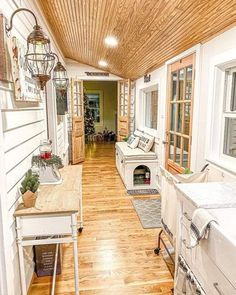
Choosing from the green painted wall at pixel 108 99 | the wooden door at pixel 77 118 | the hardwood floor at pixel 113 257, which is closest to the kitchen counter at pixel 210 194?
the hardwood floor at pixel 113 257

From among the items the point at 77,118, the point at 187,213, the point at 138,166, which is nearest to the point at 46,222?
the point at 187,213

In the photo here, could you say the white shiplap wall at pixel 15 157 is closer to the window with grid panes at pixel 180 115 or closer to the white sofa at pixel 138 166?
the window with grid panes at pixel 180 115

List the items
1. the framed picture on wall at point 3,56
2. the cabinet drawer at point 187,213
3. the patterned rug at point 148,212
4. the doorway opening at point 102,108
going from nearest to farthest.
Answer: the framed picture on wall at point 3,56
the cabinet drawer at point 187,213
the patterned rug at point 148,212
the doorway opening at point 102,108

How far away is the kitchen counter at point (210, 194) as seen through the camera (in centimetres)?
135

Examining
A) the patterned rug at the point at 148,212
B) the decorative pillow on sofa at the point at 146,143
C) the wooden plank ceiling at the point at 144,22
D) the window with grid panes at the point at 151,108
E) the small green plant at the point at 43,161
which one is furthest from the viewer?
the window with grid panes at the point at 151,108

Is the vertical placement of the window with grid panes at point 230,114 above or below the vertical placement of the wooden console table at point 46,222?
above

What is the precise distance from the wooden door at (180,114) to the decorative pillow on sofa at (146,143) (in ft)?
2.55

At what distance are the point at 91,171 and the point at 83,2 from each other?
12.3 feet

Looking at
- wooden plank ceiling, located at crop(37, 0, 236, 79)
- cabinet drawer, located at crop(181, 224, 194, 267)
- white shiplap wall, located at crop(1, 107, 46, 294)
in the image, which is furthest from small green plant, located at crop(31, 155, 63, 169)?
wooden plank ceiling, located at crop(37, 0, 236, 79)

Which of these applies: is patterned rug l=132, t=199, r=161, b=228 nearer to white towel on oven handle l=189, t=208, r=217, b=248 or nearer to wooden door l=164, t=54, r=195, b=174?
wooden door l=164, t=54, r=195, b=174

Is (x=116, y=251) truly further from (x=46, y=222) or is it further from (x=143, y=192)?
(x=143, y=192)

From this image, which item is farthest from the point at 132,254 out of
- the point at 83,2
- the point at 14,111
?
the point at 83,2

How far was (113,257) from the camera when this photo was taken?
2.38 meters

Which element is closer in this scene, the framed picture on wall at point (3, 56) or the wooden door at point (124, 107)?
the framed picture on wall at point (3, 56)
